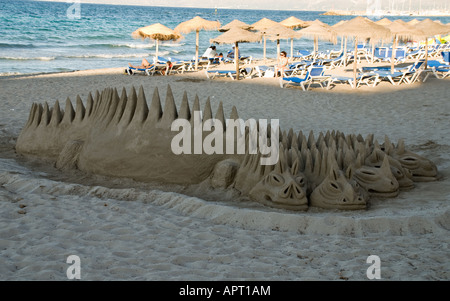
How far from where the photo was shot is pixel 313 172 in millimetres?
5367

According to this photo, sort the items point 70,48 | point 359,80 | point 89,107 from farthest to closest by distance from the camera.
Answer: point 70,48
point 359,80
point 89,107

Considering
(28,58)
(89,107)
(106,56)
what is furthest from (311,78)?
(106,56)

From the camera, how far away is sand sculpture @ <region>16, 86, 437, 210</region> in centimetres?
512

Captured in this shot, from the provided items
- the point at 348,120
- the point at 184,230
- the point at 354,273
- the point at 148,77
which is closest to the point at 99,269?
the point at 184,230

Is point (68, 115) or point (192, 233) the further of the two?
point (68, 115)

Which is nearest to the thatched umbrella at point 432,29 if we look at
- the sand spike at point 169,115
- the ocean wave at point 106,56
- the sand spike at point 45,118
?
the sand spike at point 169,115

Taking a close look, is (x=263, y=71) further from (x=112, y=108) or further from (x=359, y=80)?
(x=112, y=108)

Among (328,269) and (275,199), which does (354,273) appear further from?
(275,199)

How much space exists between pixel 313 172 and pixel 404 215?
3.63ft

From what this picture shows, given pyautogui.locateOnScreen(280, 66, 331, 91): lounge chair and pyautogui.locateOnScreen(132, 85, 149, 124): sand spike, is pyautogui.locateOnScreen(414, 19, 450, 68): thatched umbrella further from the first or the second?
pyautogui.locateOnScreen(132, 85, 149, 124): sand spike

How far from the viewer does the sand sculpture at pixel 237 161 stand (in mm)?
5121

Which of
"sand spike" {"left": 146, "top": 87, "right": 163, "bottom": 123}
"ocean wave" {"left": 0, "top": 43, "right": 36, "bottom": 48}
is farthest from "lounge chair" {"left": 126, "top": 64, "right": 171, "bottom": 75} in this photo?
"ocean wave" {"left": 0, "top": 43, "right": 36, "bottom": 48}

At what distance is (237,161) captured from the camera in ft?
18.3

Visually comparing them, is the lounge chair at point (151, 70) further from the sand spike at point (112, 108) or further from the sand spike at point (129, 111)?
the sand spike at point (129, 111)
